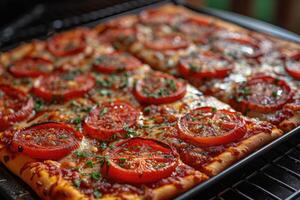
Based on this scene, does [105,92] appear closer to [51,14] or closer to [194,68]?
[194,68]

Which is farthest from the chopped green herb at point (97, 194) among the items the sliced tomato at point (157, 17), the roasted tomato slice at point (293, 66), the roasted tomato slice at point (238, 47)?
the sliced tomato at point (157, 17)

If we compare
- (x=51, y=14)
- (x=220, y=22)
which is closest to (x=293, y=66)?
(x=220, y=22)

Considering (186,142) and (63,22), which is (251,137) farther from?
(63,22)

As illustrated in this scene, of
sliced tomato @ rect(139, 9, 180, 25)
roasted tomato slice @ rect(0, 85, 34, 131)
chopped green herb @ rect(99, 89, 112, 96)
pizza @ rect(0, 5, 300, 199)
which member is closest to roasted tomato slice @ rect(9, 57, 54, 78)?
pizza @ rect(0, 5, 300, 199)

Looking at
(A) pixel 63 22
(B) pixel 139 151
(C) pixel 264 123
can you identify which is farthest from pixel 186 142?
(A) pixel 63 22

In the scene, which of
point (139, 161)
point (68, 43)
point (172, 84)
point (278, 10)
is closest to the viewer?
point (139, 161)

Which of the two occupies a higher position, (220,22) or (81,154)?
(220,22)

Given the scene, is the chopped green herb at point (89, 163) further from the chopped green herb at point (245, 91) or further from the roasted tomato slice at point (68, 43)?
the roasted tomato slice at point (68, 43)

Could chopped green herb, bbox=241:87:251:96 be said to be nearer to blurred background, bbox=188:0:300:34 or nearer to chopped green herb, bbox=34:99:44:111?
chopped green herb, bbox=34:99:44:111
